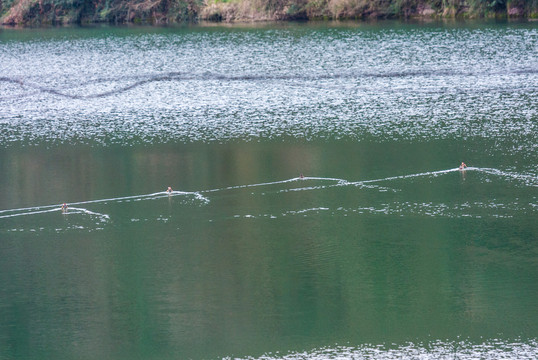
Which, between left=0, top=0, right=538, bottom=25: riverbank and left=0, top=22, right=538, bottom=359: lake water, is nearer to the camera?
left=0, top=22, right=538, bottom=359: lake water

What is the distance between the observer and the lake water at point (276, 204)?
14.0 meters

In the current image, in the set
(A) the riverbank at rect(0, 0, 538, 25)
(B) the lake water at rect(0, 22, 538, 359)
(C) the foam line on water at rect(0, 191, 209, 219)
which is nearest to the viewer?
(B) the lake water at rect(0, 22, 538, 359)

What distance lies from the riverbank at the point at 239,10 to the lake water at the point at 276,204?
5.87 meters

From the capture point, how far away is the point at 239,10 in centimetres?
4581

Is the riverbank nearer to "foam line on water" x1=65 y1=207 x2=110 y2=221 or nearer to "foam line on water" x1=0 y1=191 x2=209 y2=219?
"foam line on water" x1=0 y1=191 x2=209 y2=219

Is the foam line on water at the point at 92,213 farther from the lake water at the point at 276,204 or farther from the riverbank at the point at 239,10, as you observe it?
the riverbank at the point at 239,10

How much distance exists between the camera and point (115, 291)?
1559cm

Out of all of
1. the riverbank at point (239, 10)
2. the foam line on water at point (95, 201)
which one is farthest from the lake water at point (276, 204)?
the riverbank at point (239, 10)

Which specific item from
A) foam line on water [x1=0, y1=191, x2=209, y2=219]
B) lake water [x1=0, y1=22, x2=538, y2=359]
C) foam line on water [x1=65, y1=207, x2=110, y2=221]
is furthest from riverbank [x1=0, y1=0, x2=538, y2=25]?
foam line on water [x1=65, y1=207, x2=110, y2=221]

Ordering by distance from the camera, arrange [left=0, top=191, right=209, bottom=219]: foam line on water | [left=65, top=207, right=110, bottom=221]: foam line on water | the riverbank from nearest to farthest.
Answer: [left=65, top=207, right=110, bottom=221]: foam line on water
[left=0, top=191, right=209, bottom=219]: foam line on water
the riverbank

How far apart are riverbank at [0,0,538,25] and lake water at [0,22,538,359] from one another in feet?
19.3

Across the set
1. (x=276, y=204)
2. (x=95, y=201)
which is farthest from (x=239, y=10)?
(x=276, y=204)

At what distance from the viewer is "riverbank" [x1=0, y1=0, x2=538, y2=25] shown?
4172 cm

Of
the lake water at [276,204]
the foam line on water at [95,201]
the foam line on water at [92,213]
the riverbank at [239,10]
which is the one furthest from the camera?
the riverbank at [239,10]
